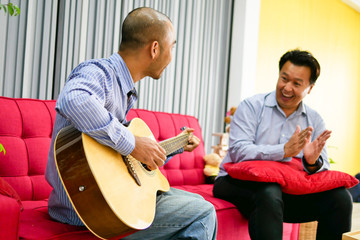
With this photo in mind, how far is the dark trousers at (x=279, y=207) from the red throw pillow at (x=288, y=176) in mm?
46

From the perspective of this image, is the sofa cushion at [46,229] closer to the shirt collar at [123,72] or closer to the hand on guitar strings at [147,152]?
the hand on guitar strings at [147,152]

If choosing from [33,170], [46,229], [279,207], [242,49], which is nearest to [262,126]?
[279,207]

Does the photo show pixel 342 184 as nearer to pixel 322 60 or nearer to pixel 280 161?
pixel 280 161

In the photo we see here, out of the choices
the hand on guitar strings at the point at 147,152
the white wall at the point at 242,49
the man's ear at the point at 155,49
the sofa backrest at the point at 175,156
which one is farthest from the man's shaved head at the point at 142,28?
the white wall at the point at 242,49

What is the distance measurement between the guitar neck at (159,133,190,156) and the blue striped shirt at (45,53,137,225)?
0.27m

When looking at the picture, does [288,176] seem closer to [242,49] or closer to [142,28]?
[142,28]

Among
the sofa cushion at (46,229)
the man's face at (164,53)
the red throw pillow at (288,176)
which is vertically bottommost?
the sofa cushion at (46,229)

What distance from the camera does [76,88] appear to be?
1.16 metres

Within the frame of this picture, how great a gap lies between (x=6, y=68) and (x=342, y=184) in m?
2.11

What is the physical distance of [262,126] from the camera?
2178 millimetres

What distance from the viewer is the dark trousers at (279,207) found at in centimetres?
171

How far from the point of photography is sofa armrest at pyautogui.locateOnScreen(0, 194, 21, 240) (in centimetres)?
106

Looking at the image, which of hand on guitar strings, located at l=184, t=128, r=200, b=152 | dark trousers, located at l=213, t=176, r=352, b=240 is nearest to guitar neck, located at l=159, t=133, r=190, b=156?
hand on guitar strings, located at l=184, t=128, r=200, b=152

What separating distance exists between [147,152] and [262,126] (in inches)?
40.2
